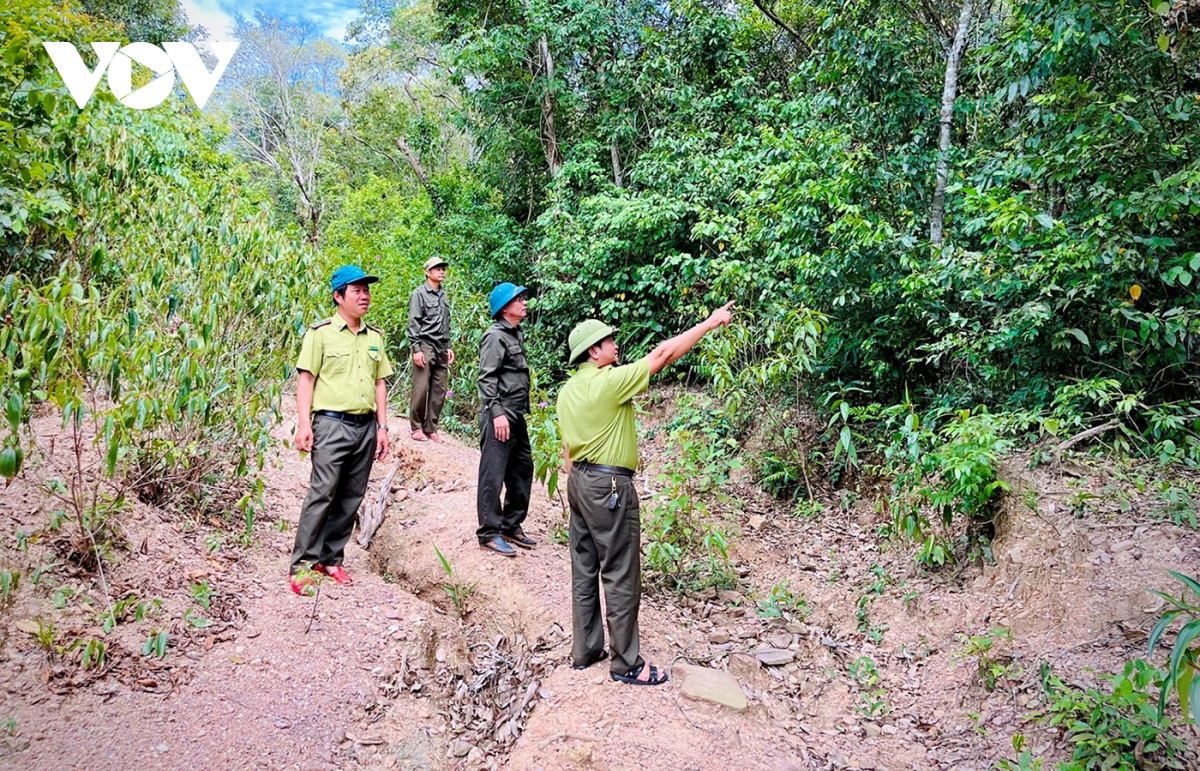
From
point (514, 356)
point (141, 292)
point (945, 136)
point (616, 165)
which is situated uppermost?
point (616, 165)

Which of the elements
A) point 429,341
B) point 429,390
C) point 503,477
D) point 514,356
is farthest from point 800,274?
point 429,390

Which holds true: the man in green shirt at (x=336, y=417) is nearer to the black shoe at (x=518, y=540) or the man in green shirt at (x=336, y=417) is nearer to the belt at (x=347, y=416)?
the belt at (x=347, y=416)

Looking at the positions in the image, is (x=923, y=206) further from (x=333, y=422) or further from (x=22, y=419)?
(x=22, y=419)

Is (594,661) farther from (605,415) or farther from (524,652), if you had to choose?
(605,415)

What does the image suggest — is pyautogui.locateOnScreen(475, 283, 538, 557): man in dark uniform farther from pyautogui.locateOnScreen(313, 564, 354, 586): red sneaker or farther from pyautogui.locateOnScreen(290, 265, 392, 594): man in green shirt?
pyautogui.locateOnScreen(313, 564, 354, 586): red sneaker

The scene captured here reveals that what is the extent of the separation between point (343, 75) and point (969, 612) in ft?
82.3

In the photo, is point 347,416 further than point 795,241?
No

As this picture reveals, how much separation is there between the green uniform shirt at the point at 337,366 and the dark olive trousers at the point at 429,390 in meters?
2.55

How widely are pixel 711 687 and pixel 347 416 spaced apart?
2393 millimetres

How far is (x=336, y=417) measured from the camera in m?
4.02

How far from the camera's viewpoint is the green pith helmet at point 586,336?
3342mm

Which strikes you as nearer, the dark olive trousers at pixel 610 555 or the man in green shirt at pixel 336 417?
the dark olive trousers at pixel 610 555

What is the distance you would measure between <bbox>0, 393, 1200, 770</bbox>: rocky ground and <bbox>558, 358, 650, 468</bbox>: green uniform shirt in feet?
3.45

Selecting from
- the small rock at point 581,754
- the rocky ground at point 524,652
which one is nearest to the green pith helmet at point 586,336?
the rocky ground at point 524,652
